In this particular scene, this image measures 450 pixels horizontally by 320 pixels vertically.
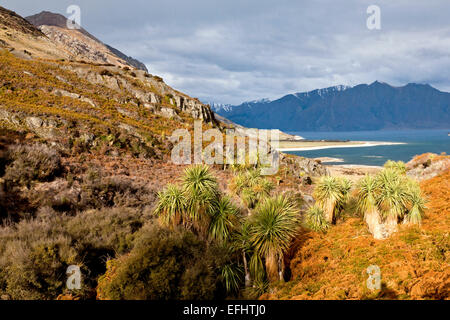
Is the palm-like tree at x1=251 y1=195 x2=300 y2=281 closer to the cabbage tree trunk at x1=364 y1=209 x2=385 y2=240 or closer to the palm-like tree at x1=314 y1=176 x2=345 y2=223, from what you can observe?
the cabbage tree trunk at x1=364 y1=209 x2=385 y2=240

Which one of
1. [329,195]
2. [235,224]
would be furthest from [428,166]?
[235,224]

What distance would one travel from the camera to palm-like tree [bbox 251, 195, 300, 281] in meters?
9.01

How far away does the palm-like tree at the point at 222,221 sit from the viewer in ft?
32.4

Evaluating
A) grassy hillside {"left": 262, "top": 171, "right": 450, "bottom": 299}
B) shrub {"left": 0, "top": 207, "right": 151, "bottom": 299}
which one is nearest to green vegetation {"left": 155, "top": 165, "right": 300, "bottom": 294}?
grassy hillside {"left": 262, "top": 171, "right": 450, "bottom": 299}

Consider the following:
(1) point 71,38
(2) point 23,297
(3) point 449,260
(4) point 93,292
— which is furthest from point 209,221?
(1) point 71,38

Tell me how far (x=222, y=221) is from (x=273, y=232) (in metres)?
2.02

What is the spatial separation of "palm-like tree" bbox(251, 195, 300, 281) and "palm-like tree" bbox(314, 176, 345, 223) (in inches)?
231

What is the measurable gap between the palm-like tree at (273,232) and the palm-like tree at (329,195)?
5.87 meters

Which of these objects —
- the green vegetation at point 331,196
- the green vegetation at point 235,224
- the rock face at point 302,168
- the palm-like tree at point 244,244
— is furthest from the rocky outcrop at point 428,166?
the palm-like tree at point 244,244
